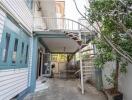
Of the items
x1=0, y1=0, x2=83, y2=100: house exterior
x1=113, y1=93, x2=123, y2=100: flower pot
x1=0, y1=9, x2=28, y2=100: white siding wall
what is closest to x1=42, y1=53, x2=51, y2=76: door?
x1=0, y1=0, x2=83, y2=100: house exterior

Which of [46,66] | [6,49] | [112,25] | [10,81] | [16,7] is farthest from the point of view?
[46,66]

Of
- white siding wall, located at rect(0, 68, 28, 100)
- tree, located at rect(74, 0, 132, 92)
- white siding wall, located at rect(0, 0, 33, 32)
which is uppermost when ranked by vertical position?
white siding wall, located at rect(0, 0, 33, 32)

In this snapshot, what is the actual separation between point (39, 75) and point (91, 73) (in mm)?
4015

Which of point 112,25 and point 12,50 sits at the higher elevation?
point 112,25

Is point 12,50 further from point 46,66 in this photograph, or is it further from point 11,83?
point 46,66

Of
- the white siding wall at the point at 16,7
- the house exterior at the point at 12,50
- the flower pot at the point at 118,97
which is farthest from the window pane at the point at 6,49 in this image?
the flower pot at the point at 118,97

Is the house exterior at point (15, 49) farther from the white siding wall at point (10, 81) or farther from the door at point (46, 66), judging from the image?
the door at point (46, 66)

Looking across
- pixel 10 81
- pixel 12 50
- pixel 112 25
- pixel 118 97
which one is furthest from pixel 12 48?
pixel 118 97

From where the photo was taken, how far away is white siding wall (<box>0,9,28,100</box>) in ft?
17.6

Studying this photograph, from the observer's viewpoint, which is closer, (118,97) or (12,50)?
(12,50)

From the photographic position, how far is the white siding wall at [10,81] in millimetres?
5373

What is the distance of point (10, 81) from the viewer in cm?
621

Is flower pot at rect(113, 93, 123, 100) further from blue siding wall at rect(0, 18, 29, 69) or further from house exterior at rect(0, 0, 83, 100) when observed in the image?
blue siding wall at rect(0, 18, 29, 69)

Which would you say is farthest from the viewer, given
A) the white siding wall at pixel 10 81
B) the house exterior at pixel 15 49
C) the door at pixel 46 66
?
the door at pixel 46 66
